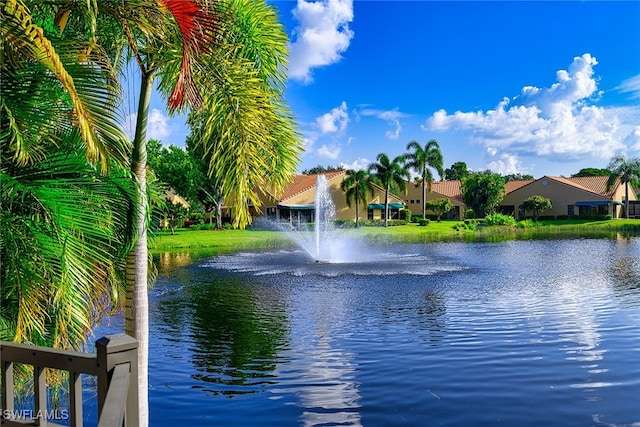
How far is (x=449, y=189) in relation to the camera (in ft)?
242

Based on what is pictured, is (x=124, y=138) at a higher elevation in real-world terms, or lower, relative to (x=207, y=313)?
higher

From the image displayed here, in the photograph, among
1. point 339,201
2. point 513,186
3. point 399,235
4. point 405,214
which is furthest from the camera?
point 513,186

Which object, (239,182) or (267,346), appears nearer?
(239,182)

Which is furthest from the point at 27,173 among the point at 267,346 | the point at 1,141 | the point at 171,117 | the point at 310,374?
the point at 267,346

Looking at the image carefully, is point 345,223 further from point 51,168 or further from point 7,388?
point 7,388

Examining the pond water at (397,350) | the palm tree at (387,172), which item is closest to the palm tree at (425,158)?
the palm tree at (387,172)

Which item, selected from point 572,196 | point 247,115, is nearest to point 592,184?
point 572,196

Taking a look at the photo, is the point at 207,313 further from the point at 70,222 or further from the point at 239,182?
the point at 70,222

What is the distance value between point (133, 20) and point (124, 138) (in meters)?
1.14

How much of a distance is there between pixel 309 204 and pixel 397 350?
4517 centimetres

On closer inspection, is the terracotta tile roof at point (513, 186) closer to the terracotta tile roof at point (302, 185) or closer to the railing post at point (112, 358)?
the terracotta tile roof at point (302, 185)

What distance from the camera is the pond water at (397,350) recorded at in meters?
7.74

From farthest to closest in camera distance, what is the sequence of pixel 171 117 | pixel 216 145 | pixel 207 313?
pixel 207 313, pixel 171 117, pixel 216 145

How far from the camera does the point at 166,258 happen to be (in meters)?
30.1
